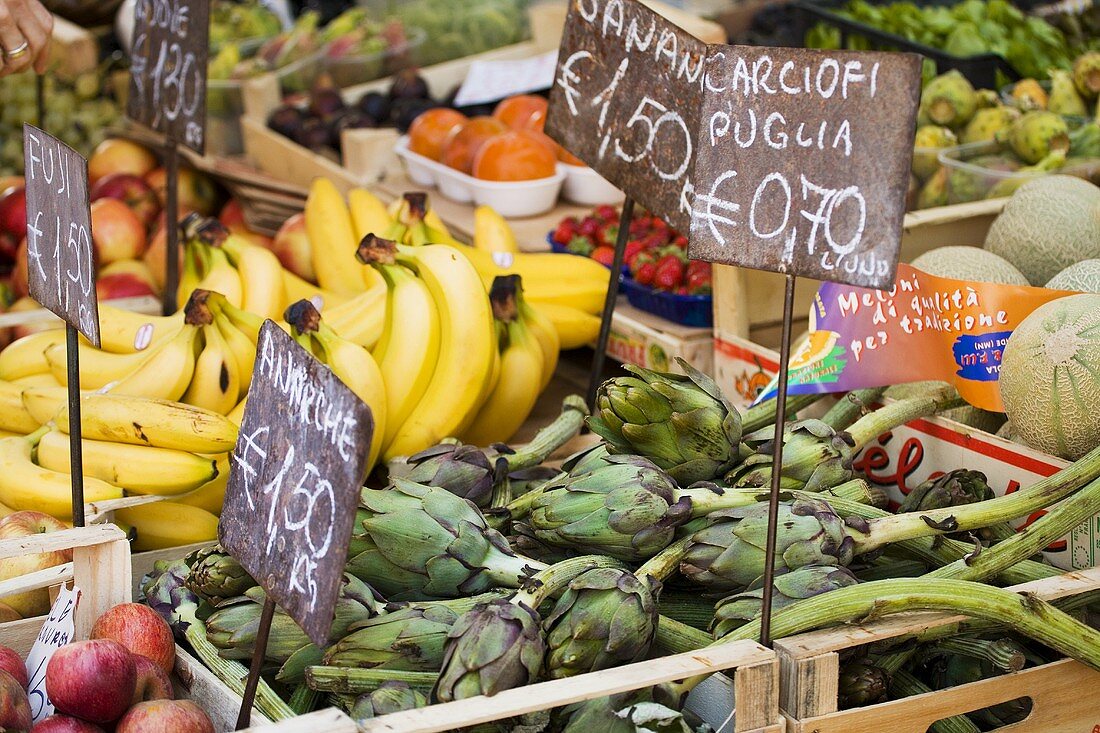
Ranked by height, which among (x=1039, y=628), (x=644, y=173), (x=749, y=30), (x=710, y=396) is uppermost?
(x=749, y=30)

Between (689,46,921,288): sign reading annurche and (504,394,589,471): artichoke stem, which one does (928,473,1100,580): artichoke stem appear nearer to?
(689,46,921,288): sign reading annurche

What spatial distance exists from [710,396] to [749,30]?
2.85 meters

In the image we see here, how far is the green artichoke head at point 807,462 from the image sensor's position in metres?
1.50

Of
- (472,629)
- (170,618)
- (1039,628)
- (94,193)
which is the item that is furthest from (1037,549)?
(94,193)

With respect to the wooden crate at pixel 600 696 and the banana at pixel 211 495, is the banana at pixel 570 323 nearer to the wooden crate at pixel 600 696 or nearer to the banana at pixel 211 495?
the banana at pixel 211 495

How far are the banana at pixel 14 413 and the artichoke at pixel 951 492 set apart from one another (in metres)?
1.42

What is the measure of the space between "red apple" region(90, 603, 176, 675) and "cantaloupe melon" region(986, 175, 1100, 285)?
1.53 m

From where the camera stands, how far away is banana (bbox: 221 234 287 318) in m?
2.23

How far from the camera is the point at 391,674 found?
1206 millimetres

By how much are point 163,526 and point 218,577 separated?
18.8 inches

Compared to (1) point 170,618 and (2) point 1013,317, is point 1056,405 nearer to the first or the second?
(2) point 1013,317

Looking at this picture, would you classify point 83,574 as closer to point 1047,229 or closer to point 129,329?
point 129,329

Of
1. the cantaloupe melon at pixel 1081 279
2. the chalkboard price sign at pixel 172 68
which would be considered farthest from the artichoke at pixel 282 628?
the chalkboard price sign at pixel 172 68

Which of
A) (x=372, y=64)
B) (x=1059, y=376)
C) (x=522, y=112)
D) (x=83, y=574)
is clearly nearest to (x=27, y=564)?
(x=83, y=574)
